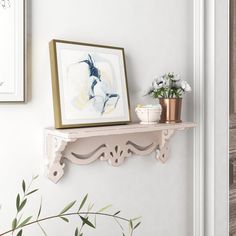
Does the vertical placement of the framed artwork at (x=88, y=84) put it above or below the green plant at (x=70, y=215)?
above

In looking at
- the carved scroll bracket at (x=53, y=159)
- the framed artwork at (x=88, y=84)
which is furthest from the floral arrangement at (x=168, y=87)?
the carved scroll bracket at (x=53, y=159)

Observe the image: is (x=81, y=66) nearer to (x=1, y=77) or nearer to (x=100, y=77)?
(x=100, y=77)

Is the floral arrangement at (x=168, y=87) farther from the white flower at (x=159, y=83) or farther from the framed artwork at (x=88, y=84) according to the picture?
the framed artwork at (x=88, y=84)

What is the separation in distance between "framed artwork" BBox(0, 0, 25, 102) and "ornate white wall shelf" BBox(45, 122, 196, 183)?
0.16 metres

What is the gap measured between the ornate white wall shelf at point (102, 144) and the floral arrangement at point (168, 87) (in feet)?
0.41

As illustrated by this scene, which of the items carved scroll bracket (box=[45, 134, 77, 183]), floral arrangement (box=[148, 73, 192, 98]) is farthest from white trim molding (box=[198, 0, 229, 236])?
carved scroll bracket (box=[45, 134, 77, 183])

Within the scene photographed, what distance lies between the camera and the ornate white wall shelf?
0.95 meters

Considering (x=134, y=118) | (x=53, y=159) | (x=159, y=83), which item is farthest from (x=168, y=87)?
(x=53, y=159)

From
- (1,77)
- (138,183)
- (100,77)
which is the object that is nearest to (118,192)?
(138,183)

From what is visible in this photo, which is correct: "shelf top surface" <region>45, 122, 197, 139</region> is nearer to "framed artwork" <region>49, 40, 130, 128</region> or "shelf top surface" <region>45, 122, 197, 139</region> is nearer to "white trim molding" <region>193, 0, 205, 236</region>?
"framed artwork" <region>49, 40, 130, 128</region>

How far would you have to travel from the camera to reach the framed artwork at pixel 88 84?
0.98m

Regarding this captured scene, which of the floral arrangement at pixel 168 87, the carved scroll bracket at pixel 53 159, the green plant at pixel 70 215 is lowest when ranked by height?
the green plant at pixel 70 215

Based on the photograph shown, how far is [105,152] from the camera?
44.3 inches

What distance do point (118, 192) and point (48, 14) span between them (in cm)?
Result: 69
